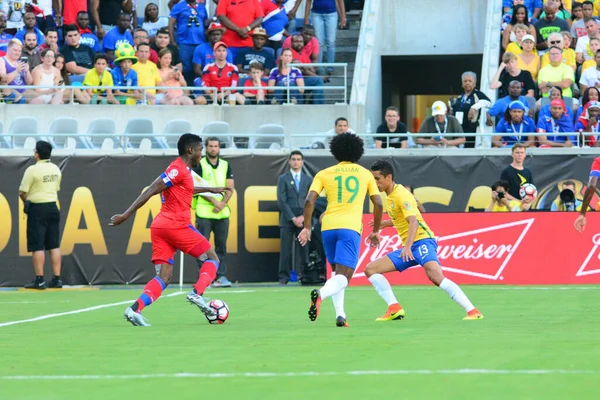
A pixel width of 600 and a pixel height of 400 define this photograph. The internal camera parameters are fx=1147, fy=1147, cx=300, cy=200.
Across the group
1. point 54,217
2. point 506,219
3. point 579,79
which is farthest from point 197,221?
point 579,79

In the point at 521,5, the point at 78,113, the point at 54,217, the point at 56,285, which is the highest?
the point at 521,5

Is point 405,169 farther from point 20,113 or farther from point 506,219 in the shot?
point 20,113

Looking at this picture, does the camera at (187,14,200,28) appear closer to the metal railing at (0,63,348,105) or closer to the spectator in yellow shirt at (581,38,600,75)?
the metal railing at (0,63,348,105)

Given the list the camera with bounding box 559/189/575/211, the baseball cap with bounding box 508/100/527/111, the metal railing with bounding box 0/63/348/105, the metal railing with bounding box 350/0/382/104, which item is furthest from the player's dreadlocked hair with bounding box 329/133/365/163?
the metal railing with bounding box 350/0/382/104

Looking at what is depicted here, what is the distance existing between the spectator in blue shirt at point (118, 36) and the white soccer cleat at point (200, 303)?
15.3 meters

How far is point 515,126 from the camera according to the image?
2198cm

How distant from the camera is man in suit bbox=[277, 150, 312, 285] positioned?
20.5 metres

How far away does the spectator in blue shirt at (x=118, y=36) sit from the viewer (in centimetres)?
2666

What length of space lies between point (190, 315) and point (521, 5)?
14960 mm

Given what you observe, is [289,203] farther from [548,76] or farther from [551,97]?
[548,76]

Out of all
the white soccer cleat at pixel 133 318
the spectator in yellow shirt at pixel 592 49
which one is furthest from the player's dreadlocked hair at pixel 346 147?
the spectator in yellow shirt at pixel 592 49

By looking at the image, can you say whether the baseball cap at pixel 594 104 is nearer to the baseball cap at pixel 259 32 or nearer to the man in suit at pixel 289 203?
the man in suit at pixel 289 203

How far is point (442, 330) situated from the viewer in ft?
35.9

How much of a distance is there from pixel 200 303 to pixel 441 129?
10.9 meters
